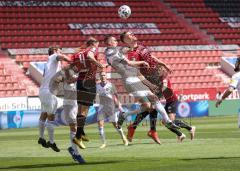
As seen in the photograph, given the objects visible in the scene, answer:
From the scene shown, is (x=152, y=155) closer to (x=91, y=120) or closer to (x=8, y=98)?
(x=91, y=120)

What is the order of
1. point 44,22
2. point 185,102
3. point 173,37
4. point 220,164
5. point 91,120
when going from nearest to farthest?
point 220,164 → point 91,120 → point 185,102 → point 44,22 → point 173,37

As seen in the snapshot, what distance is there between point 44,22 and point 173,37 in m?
8.78

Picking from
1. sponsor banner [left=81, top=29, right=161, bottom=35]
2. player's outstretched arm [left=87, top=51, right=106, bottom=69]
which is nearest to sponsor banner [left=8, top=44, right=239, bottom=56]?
sponsor banner [left=81, top=29, right=161, bottom=35]

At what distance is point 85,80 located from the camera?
53.3 feet

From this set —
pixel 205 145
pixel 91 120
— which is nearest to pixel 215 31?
pixel 91 120

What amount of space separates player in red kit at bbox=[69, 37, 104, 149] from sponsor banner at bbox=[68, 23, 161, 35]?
28288 millimetres

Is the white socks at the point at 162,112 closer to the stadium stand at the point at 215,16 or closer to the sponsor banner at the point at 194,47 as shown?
the sponsor banner at the point at 194,47

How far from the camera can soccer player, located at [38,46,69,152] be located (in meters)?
15.2

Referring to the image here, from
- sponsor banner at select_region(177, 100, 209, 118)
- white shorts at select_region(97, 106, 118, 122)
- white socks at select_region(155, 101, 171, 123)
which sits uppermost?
white socks at select_region(155, 101, 171, 123)

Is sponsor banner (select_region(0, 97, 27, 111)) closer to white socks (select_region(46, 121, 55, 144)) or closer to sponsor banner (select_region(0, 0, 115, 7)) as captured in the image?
sponsor banner (select_region(0, 0, 115, 7))

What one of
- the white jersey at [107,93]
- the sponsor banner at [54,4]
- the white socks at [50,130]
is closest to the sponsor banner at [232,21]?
the sponsor banner at [54,4]

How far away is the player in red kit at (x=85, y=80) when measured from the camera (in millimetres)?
14664

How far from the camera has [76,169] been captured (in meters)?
12.1

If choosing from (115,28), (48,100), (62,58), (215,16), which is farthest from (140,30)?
(62,58)
